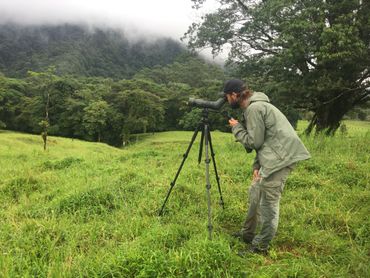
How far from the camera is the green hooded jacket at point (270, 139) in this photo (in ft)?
12.7

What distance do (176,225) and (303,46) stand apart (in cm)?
1014

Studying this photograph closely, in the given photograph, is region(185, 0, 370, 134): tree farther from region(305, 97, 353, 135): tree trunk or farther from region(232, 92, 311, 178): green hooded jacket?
region(232, 92, 311, 178): green hooded jacket

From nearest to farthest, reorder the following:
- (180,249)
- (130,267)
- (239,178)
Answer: (130,267)
(180,249)
(239,178)

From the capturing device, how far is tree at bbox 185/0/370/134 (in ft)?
38.8

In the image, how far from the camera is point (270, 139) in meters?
3.96

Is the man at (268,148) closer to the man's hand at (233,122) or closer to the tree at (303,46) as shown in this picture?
the man's hand at (233,122)

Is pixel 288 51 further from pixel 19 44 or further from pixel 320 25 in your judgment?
pixel 19 44

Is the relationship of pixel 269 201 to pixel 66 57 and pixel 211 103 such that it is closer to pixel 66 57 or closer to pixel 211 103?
pixel 211 103

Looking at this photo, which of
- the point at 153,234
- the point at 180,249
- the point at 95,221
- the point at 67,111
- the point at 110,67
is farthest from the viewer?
the point at 110,67

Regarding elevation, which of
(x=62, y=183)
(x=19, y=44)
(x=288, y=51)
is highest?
(x=19, y=44)

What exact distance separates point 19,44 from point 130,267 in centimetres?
20778

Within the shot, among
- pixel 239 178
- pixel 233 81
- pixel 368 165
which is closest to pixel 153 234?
pixel 233 81

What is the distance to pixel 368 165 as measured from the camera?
7.49 m

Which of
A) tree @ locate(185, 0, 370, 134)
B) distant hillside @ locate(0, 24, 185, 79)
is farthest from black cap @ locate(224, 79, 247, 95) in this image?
distant hillside @ locate(0, 24, 185, 79)
